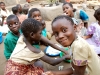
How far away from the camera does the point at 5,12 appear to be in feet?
17.6

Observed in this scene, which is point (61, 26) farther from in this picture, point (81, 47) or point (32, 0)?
point (32, 0)

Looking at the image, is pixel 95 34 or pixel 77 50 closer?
pixel 77 50

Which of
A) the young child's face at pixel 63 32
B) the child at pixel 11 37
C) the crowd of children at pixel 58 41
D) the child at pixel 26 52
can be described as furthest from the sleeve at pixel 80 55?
the child at pixel 11 37

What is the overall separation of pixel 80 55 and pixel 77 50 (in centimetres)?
4

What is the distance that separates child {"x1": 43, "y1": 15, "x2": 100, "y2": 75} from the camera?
1.32 metres

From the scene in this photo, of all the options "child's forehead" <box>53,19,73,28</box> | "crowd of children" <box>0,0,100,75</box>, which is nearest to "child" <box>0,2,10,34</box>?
"crowd of children" <box>0,0,100,75</box>

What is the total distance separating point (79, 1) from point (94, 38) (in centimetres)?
495

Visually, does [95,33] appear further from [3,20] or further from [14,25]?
[3,20]

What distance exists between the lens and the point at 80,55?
1.31m

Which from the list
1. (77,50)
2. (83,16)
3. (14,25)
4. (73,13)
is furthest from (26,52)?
(83,16)

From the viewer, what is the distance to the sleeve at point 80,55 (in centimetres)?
130

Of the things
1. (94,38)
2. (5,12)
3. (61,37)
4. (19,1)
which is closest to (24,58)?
(61,37)

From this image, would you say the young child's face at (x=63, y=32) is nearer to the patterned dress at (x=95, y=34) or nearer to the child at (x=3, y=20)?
the patterned dress at (x=95, y=34)

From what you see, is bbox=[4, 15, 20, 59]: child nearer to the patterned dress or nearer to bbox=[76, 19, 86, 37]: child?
bbox=[76, 19, 86, 37]: child
